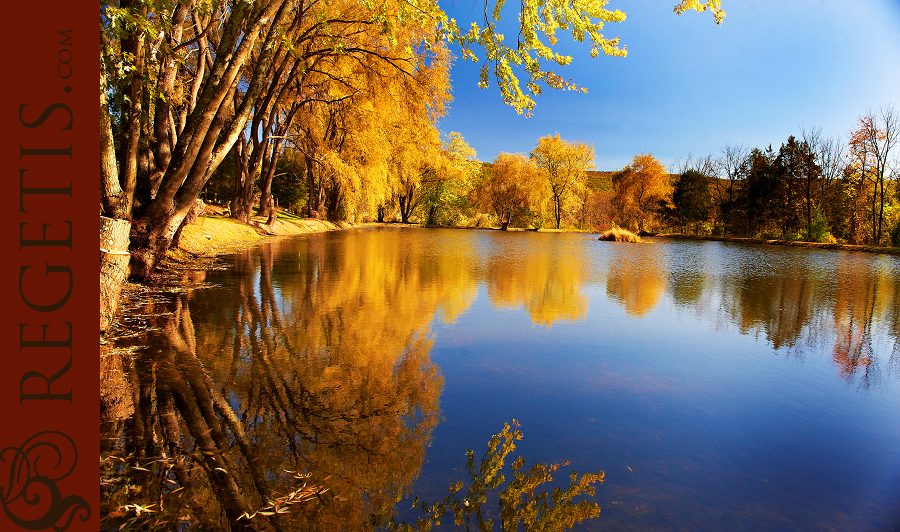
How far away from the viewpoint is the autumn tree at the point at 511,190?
46.2 m

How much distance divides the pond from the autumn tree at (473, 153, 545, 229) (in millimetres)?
39567

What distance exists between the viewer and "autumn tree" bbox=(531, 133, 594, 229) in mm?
46531

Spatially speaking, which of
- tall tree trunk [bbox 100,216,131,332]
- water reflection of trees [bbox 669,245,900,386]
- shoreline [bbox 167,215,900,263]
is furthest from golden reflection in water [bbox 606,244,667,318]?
shoreline [bbox 167,215,900,263]

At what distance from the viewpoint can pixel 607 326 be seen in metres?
5.39

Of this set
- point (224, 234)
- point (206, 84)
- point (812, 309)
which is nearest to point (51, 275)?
point (206, 84)

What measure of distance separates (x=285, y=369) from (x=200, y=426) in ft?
3.21

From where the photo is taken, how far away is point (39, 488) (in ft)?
4.57

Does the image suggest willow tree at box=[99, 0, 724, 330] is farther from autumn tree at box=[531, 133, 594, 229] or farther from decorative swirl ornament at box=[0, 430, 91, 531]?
autumn tree at box=[531, 133, 594, 229]

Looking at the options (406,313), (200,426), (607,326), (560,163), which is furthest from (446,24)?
(560,163)

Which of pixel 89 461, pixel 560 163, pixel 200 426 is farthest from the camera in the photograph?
pixel 560 163

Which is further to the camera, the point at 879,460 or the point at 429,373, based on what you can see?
the point at 429,373

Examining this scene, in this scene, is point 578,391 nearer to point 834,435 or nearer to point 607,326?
point 834,435

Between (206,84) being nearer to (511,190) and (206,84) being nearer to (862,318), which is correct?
(862,318)

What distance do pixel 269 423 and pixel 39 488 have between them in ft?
3.79
